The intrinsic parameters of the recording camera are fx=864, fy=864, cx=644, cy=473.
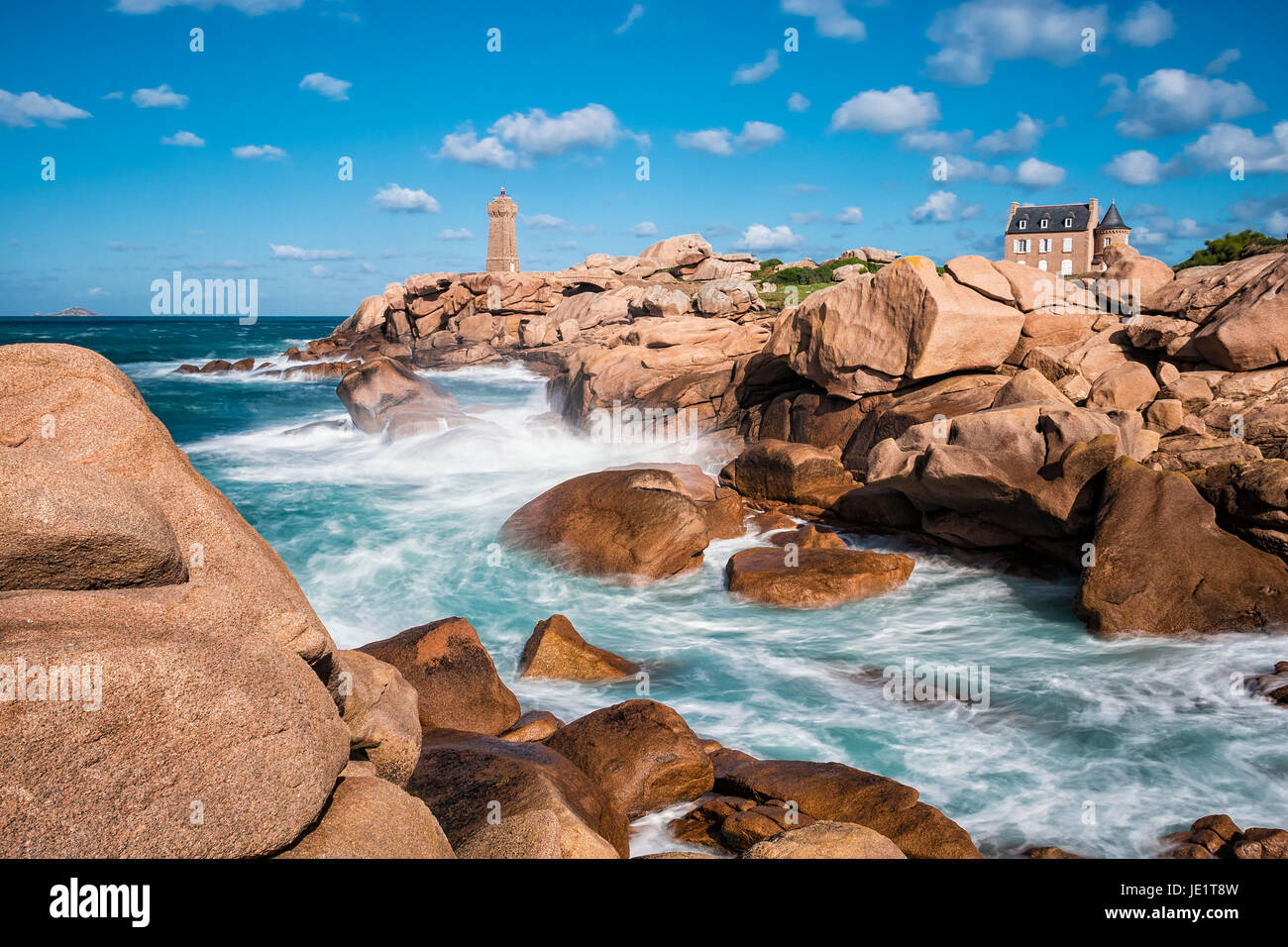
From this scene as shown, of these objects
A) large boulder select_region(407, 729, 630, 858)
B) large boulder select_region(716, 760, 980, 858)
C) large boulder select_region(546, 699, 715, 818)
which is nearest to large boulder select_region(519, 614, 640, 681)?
large boulder select_region(546, 699, 715, 818)

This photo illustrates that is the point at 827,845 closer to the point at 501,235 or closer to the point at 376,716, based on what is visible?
the point at 376,716

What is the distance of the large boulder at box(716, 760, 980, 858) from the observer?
6602 mm

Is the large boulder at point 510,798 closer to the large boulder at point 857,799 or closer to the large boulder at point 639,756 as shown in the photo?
the large boulder at point 639,756

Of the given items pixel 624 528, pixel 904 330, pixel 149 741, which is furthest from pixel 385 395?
pixel 149 741

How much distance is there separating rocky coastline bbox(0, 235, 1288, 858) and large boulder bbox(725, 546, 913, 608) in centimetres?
5

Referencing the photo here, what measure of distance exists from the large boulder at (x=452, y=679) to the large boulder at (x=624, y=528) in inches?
196

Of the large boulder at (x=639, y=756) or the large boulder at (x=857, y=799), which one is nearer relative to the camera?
the large boulder at (x=857, y=799)

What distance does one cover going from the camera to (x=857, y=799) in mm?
7035

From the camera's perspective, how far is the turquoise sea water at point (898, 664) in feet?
25.9

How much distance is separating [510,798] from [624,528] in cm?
843

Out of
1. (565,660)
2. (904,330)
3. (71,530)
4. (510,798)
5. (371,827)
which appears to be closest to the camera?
(71,530)

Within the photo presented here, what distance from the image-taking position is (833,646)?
11.6m

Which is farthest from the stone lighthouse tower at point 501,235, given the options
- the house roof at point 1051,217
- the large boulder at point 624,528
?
the large boulder at point 624,528

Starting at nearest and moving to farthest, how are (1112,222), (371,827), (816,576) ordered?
(371,827) < (816,576) < (1112,222)
